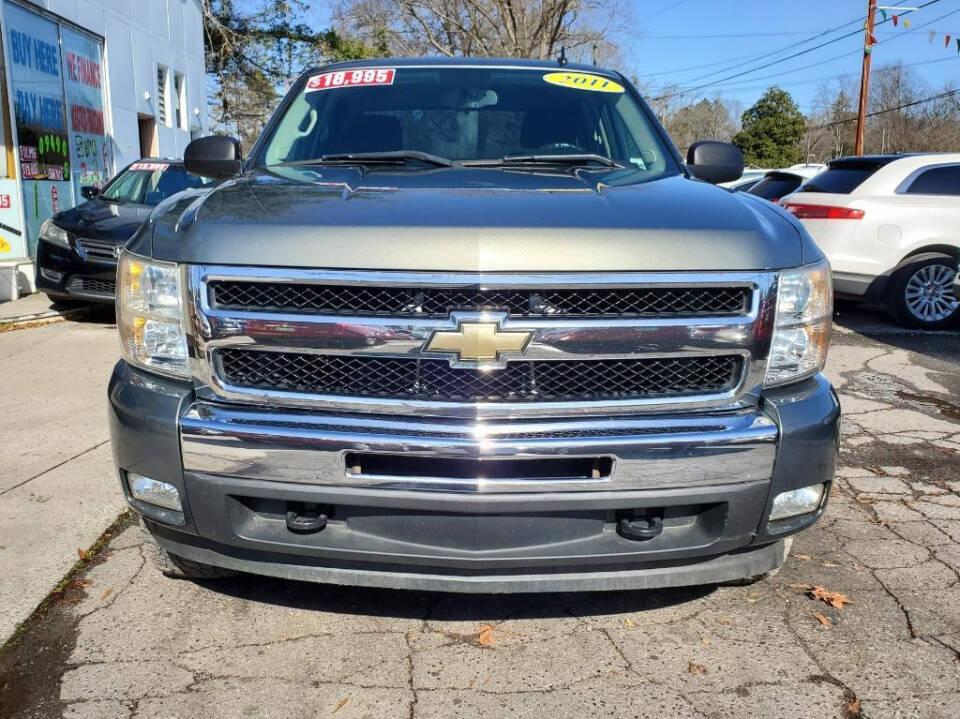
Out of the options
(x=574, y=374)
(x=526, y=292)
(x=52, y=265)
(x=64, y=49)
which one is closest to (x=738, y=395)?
(x=574, y=374)

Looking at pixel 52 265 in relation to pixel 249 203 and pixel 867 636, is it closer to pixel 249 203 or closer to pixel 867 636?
pixel 249 203

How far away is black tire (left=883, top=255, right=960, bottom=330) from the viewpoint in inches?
346

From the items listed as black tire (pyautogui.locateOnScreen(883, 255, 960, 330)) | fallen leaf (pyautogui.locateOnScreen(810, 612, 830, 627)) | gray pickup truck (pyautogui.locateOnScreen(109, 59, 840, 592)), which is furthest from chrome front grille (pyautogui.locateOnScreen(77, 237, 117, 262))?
black tire (pyautogui.locateOnScreen(883, 255, 960, 330))

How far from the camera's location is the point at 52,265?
8578 millimetres

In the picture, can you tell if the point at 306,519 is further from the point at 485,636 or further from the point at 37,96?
the point at 37,96

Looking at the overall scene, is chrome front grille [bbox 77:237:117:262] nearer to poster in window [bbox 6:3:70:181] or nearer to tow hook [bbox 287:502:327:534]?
poster in window [bbox 6:3:70:181]

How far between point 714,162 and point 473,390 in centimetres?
208

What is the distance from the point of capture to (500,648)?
2760mm

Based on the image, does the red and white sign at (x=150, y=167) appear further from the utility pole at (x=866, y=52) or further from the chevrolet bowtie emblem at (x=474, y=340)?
the utility pole at (x=866, y=52)

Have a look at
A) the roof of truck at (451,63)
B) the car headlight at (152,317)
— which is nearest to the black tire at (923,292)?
the roof of truck at (451,63)

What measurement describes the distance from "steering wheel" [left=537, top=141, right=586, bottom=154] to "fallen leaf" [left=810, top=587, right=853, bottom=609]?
1996mm

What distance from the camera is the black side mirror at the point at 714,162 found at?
3859 millimetres

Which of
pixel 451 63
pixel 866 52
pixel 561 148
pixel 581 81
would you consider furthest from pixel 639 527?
pixel 866 52

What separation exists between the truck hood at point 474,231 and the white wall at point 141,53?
10872 millimetres
